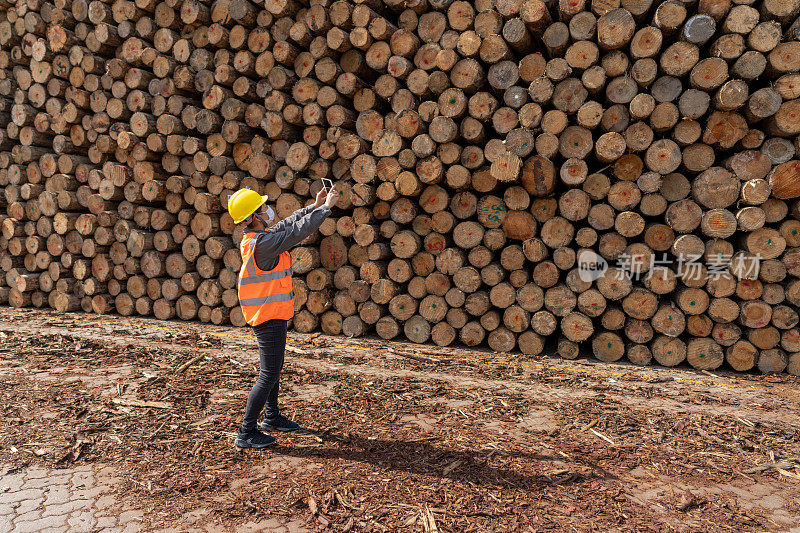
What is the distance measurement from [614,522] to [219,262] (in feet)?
17.2

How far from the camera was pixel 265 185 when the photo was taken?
19.6ft

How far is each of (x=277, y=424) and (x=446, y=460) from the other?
1087 mm

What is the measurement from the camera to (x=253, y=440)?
2.91 m

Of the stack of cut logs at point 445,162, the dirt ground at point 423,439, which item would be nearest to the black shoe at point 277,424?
the dirt ground at point 423,439

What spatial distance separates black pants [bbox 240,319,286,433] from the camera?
2.88 m

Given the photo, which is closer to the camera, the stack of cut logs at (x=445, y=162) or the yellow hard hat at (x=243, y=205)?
the yellow hard hat at (x=243, y=205)

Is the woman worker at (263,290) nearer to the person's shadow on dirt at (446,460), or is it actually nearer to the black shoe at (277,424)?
the black shoe at (277,424)

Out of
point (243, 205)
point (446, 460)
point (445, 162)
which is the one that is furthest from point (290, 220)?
point (445, 162)

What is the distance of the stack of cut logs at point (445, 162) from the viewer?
4.45 metres

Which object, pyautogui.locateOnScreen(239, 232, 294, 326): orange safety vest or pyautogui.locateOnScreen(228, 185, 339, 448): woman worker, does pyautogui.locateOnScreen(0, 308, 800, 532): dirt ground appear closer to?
pyautogui.locateOnScreen(228, 185, 339, 448): woman worker

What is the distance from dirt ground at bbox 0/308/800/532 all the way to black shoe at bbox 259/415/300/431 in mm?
114

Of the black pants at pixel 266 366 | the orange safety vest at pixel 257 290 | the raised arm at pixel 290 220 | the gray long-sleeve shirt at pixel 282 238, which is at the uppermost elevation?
the raised arm at pixel 290 220

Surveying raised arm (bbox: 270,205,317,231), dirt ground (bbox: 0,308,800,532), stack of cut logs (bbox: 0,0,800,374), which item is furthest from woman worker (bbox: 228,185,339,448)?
stack of cut logs (bbox: 0,0,800,374)

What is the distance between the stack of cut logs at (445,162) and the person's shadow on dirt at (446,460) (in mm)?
2416
